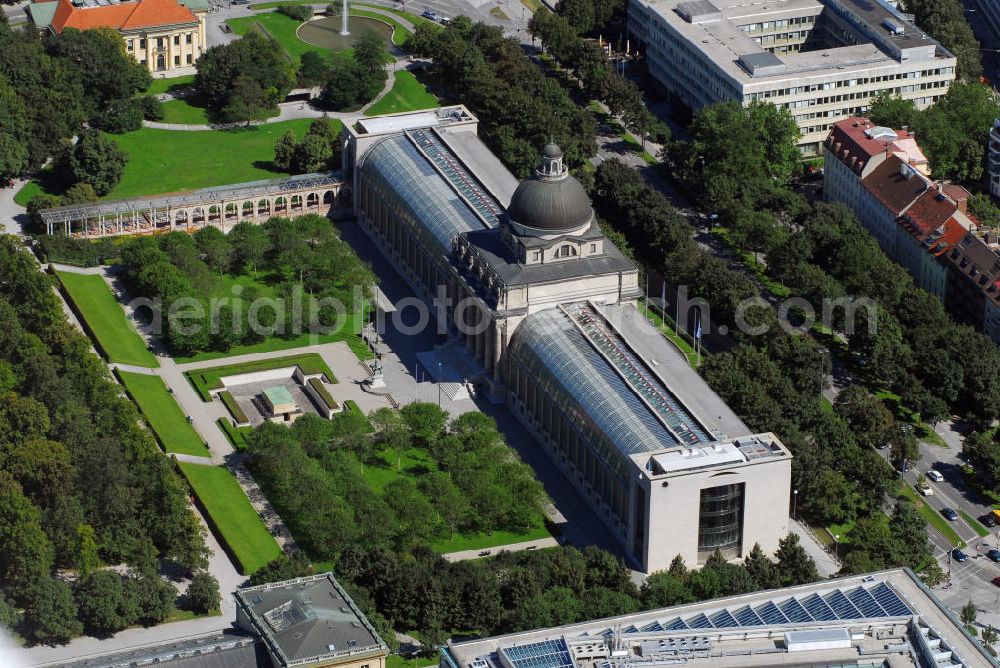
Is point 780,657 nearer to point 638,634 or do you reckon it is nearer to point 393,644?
point 638,634

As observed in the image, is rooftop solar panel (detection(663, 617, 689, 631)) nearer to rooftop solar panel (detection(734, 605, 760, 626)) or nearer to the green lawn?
rooftop solar panel (detection(734, 605, 760, 626))

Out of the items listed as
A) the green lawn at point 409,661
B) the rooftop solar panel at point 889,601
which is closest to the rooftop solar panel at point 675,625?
the rooftop solar panel at point 889,601

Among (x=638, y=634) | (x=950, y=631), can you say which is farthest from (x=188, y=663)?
(x=950, y=631)

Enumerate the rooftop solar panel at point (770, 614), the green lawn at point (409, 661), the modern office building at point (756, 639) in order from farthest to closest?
the green lawn at point (409, 661) < the rooftop solar panel at point (770, 614) < the modern office building at point (756, 639)

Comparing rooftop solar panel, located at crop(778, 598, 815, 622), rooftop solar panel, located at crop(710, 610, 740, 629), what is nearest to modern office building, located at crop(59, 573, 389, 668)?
rooftop solar panel, located at crop(710, 610, 740, 629)

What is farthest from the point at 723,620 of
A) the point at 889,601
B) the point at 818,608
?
the point at 889,601

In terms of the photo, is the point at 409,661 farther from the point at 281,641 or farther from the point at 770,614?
the point at 770,614

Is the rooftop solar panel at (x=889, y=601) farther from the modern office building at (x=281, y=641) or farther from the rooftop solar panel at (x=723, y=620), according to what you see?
the modern office building at (x=281, y=641)
